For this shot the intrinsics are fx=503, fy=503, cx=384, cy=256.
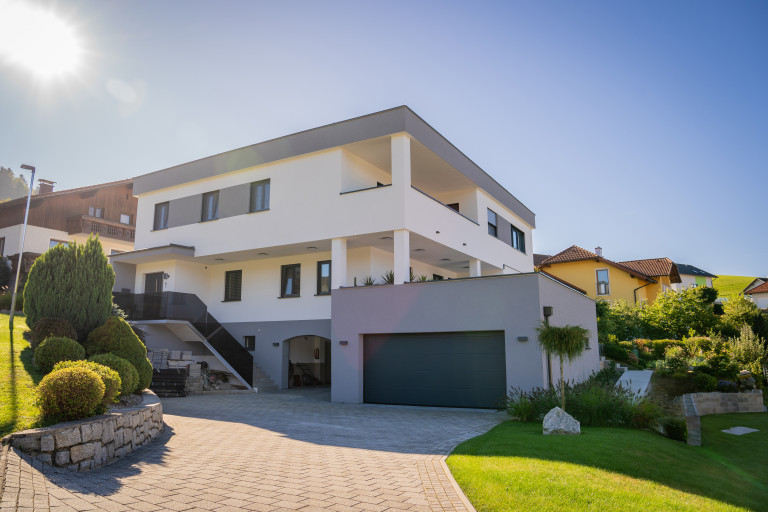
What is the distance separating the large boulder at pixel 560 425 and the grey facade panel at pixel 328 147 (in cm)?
961

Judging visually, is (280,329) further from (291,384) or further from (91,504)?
(91,504)

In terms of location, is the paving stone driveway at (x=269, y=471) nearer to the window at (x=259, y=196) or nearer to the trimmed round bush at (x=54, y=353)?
the trimmed round bush at (x=54, y=353)

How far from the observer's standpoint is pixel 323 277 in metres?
19.0

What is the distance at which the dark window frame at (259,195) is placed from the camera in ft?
61.4

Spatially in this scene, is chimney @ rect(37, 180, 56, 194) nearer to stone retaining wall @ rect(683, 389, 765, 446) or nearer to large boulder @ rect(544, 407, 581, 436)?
large boulder @ rect(544, 407, 581, 436)

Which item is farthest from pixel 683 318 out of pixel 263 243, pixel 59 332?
pixel 59 332

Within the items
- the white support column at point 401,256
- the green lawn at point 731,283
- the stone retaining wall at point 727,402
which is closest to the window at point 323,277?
the white support column at point 401,256

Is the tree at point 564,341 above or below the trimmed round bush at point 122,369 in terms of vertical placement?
above

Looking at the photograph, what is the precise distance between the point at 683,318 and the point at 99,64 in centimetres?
3085

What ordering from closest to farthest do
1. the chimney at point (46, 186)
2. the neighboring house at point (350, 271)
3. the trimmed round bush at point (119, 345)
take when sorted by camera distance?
the trimmed round bush at point (119, 345) < the neighboring house at point (350, 271) < the chimney at point (46, 186)

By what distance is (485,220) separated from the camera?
21.2 meters

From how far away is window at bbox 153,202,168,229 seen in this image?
2172cm

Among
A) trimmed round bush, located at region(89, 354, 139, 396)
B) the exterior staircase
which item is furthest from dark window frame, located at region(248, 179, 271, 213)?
trimmed round bush, located at region(89, 354, 139, 396)

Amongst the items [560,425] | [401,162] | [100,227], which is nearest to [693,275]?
[401,162]
